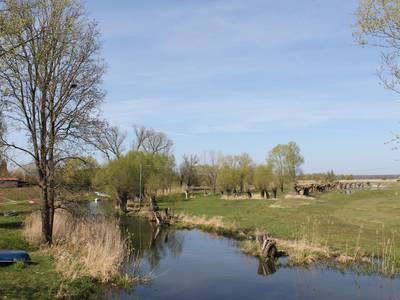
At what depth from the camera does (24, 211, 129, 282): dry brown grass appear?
1562cm

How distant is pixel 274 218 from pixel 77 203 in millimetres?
19989

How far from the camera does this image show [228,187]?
81.9 m

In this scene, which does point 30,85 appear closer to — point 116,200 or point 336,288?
point 336,288

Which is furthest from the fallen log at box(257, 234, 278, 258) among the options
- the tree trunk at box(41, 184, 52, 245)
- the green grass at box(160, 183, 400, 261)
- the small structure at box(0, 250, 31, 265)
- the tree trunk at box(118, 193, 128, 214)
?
the tree trunk at box(118, 193, 128, 214)

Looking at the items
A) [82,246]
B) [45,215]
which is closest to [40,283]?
[82,246]

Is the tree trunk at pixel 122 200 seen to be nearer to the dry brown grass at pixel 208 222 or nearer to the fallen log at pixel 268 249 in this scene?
the dry brown grass at pixel 208 222

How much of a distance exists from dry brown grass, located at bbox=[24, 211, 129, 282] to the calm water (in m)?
1.09

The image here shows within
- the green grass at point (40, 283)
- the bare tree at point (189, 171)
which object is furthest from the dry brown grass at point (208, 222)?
the bare tree at point (189, 171)

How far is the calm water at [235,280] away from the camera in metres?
16.0

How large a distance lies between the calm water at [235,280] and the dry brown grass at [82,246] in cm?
109

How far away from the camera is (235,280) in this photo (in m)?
18.4

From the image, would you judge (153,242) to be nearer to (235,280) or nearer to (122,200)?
(235,280)

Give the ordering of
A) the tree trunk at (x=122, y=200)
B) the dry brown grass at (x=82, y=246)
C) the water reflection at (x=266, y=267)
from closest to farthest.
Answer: the dry brown grass at (x=82, y=246) → the water reflection at (x=266, y=267) → the tree trunk at (x=122, y=200)

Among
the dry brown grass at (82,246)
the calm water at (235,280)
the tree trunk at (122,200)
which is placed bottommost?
the calm water at (235,280)
